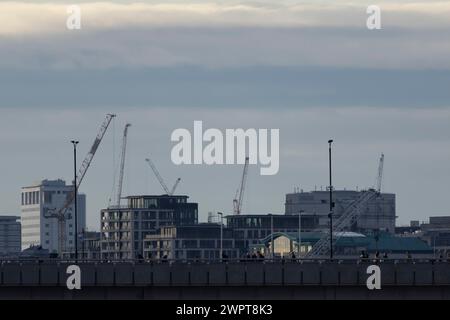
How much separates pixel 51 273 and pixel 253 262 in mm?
18339

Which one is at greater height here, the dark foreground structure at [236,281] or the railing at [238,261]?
the railing at [238,261]

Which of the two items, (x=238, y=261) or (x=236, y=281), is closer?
(x=236, y=281)

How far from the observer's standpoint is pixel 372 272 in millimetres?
144750

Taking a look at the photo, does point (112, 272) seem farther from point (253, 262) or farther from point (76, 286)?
point (253, 262)

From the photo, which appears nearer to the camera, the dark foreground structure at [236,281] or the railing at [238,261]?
the dark foreground structure at [236,281]

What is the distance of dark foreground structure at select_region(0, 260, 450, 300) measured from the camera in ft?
477

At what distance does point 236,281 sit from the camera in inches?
5763

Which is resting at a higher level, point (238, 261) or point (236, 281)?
point (238, 261)

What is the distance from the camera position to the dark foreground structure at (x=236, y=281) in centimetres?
14525

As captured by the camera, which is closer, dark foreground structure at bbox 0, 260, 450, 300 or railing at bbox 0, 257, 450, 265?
dark foreground structure at bbox 0, 260, 450, 300

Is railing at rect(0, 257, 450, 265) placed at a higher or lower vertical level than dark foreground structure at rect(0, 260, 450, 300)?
higher
